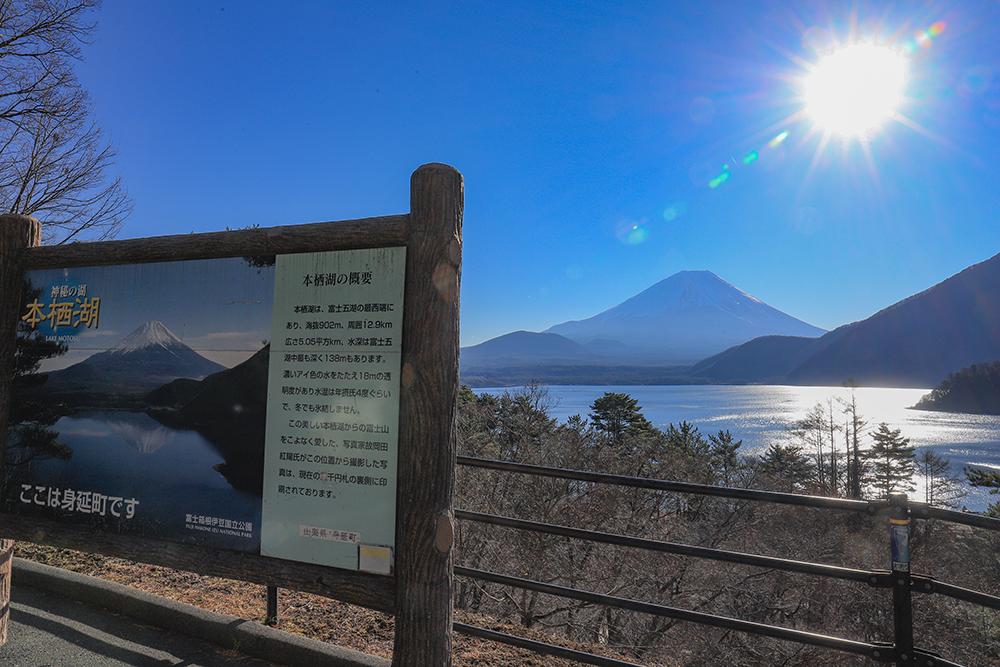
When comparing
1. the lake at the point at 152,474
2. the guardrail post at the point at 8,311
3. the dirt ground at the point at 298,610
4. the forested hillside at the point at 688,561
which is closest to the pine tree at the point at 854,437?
the forested hillside at the point at 688,561

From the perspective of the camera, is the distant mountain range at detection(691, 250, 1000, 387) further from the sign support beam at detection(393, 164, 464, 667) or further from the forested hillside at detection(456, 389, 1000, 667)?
the sign support beam at detection(393, 164, 464, 667)

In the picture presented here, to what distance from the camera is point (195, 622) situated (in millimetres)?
3223

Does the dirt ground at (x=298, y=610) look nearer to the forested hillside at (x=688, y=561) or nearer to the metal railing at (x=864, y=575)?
the metal railing at (x=864, y=575)

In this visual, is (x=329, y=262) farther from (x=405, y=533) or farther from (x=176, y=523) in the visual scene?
(x=176, y=523)

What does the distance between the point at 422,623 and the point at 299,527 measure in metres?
0.71

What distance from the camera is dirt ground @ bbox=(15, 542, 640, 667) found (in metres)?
3.20

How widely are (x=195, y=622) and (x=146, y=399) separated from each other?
4.65 ft

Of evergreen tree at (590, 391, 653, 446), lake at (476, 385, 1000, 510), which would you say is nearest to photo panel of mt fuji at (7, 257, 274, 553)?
lake at (476, 385, 1000, 510)

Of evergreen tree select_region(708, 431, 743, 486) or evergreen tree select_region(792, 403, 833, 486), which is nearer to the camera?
evergreen tree select_region(708, 431, 743, 486)

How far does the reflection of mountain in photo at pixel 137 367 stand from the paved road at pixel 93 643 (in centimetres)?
145

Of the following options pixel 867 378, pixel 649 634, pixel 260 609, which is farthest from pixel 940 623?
pixel 867 378

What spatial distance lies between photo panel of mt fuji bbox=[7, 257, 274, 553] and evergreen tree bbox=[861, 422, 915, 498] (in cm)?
4236

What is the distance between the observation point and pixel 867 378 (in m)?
109

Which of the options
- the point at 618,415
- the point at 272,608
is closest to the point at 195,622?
the point at 272,608
